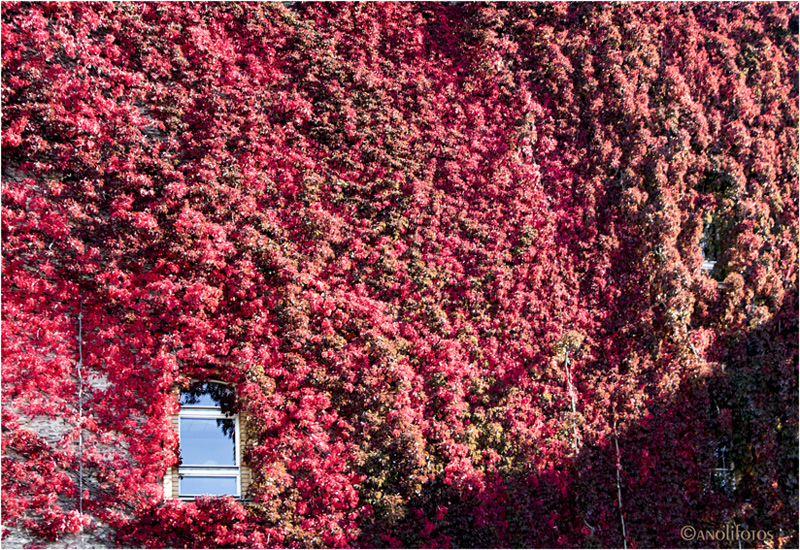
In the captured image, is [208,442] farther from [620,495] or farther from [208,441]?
[620,495]

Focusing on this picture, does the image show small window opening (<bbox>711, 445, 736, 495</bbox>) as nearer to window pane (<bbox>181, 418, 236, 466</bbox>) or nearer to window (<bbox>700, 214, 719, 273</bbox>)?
window (<bbox>700, 214, 719, 273</bbox>)

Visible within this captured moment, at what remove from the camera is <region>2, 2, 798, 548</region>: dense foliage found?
23.5 ft

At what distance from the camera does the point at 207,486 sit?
24.5 feet

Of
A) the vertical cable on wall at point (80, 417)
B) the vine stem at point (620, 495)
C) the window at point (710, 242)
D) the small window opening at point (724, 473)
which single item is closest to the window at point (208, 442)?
the vertical cable on wall at point (80, 417)

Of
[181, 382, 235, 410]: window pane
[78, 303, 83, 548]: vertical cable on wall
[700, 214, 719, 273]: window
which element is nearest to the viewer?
[78, 303, 83, 548]: vertical cable on wall

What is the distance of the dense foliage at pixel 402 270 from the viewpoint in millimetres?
7152

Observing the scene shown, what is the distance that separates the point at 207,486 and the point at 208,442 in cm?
44

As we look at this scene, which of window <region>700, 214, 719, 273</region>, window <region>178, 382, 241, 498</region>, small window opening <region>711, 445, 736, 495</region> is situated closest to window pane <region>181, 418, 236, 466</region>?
window <region>178, 382, 241, 498</region>

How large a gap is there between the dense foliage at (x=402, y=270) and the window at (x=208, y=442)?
37cm

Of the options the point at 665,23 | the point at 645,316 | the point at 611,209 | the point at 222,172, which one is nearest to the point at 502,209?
the point at 611,209

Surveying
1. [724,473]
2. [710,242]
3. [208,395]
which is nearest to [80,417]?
[208,395]

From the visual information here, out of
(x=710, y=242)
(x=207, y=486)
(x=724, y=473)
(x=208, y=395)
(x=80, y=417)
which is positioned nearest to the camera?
(x=80, y=417)

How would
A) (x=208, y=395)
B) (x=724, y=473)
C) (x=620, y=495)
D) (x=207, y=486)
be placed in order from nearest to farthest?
(x=207, y=486)
(x=208, y=395)
(x=620, y=495)
(x=724, y=473)

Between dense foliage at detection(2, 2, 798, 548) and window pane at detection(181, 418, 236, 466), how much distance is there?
0.44 m
